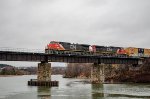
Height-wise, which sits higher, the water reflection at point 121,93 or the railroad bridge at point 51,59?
the railroad bridge at point 51,59

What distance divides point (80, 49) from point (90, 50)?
4.38 metres

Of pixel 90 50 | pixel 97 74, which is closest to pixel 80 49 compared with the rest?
pixel 90 50

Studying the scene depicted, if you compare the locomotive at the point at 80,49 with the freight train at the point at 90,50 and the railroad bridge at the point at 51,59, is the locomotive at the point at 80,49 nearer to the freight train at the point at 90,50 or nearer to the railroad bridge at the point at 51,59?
the freight train at the point at 90,50

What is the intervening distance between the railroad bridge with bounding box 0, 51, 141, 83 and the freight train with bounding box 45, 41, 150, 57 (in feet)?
6.35

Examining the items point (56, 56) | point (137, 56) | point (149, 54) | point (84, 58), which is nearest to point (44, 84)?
point (56, 56)

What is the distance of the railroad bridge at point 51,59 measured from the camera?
82925 millimetres

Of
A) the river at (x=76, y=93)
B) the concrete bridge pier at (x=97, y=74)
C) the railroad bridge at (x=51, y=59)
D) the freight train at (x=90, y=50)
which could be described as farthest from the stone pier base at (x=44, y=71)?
the concrete bridge pier at (x=97, y=74)

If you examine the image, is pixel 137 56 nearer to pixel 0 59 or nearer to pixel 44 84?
pixel 44 84

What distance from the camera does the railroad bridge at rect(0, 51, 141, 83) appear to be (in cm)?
8293

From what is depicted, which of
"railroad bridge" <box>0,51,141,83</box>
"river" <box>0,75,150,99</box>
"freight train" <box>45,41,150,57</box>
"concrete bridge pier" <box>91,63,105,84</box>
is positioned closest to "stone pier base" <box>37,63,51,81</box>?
"railroad bridge" <box>0,51,141,83</box>

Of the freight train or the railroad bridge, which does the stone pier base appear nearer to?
the railroad bridge

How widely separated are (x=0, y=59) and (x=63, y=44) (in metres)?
22.3

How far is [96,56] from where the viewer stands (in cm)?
10012

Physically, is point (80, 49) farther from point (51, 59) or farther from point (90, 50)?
point (51, 59)
